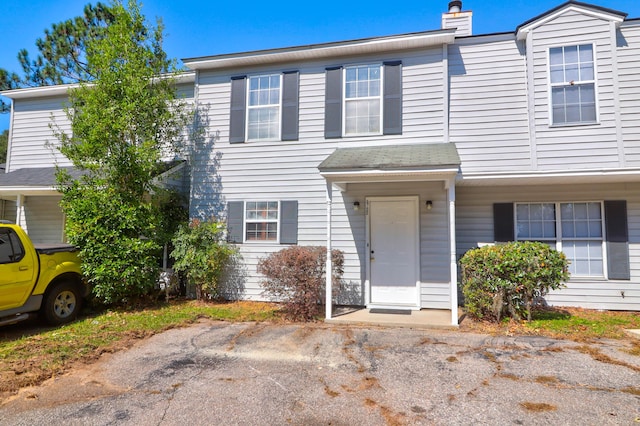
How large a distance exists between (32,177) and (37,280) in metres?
5.50

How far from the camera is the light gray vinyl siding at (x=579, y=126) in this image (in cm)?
674

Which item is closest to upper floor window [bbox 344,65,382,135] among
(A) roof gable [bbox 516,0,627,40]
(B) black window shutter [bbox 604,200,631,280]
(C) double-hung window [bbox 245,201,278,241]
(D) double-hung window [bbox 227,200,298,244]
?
(D) double-hung window [bbox 227,200,298,244]

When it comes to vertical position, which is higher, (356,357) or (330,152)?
(330,152)

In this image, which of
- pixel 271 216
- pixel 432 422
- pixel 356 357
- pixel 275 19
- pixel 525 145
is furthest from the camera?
pixel 275 19

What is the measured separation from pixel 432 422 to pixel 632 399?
2040 millimetres

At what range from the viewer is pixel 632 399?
3.41 metres

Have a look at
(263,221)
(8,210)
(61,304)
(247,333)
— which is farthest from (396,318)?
(8,210)

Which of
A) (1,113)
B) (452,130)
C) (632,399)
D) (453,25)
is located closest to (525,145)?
(452,130)

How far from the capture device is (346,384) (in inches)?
151

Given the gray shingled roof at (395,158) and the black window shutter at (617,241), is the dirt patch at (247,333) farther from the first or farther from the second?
the black window shutter at (617,241)

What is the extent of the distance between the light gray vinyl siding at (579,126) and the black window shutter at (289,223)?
4998 millimetres

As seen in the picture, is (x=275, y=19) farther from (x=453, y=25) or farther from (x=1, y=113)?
(x=1, y=113)

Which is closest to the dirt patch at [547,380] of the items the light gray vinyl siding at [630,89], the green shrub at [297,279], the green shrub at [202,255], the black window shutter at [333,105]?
the green shrub at [297,279]

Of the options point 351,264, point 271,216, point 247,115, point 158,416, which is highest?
point 247,115
